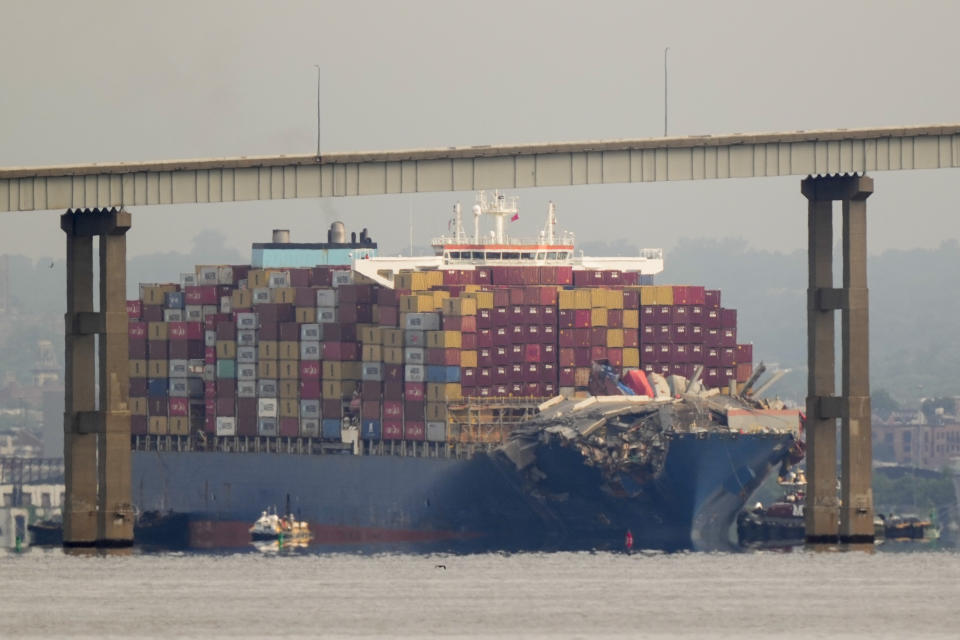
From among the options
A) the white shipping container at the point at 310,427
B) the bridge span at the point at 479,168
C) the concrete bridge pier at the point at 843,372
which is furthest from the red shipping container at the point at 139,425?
the concrete bridge pier at the point at 843,372

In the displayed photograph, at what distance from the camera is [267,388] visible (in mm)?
142750

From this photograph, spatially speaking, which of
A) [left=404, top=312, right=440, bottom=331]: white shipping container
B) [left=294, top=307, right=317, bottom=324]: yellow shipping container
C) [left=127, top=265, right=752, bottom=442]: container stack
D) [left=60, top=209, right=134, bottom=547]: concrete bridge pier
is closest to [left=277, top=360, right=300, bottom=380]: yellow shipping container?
[left=127, top=265, right=752, bottom=442]: container stack

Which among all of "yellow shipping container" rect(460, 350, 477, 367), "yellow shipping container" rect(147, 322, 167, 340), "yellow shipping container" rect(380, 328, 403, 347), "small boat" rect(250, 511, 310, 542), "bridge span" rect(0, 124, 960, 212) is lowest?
"small boat" rect(250, 511, 310, 542)

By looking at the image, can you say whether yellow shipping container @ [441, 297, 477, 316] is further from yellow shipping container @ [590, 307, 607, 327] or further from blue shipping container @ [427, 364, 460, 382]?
yellow shipping container @ [590, 307, 607, 327]

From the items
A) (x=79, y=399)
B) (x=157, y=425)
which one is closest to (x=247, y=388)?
(x=157, y=425)

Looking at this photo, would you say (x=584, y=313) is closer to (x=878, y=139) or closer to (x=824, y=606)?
(x=878, y=139)

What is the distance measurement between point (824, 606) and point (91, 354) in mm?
31902

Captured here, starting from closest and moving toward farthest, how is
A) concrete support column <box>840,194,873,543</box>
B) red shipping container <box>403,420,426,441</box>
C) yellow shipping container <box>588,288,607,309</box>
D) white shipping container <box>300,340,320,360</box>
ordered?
concrete support column <box>840,194,873,543</box>
yellow shipping container <box>588,288,607,309</box>
red shipping container <box>403,420,426,441</box>
white shipping container <box>300,340,320,360</box>

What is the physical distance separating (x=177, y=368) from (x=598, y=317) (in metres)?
27.8

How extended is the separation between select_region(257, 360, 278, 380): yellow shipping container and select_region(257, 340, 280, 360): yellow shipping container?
0.23 meters

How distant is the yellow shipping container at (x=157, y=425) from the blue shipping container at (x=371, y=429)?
16.1 meters

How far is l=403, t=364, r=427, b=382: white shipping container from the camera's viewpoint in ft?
437

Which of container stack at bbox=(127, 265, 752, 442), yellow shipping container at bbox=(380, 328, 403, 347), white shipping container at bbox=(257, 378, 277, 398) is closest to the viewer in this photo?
container stack at bbox=(127, 265, 752, 442)

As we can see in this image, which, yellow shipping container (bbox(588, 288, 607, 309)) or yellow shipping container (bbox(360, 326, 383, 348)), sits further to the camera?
yellow shipping container (bbox(360, 326, 383, 348))
